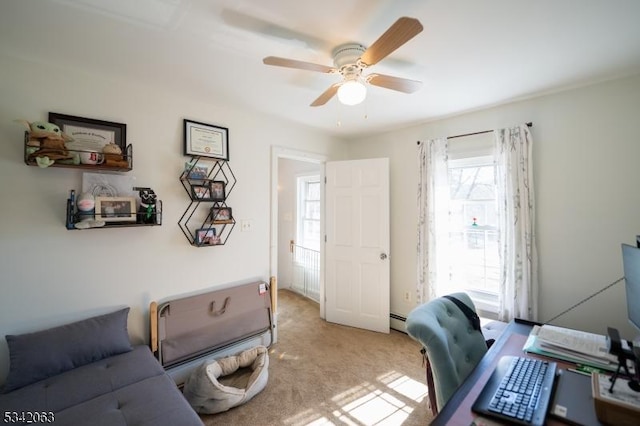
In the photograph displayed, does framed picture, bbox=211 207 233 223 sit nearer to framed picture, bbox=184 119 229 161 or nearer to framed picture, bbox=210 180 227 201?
framed picture, bbox=210 180 227 201

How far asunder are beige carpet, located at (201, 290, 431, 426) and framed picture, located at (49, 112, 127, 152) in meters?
2.10

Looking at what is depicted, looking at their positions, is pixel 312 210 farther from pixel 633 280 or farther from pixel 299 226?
pixel 633 280

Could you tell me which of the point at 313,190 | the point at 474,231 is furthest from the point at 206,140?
the point at 474,231

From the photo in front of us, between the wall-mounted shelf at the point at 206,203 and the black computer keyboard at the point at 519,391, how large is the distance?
216cm

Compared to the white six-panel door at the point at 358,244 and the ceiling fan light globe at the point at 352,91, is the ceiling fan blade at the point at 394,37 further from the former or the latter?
the white six-panel door at the point at 358,244

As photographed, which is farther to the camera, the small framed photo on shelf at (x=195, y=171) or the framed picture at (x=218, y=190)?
the framed picture at (x=218, y=190)

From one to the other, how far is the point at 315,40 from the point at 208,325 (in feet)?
7.59

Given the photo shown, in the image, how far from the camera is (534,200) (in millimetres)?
2303

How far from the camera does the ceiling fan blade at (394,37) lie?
1.08 metres

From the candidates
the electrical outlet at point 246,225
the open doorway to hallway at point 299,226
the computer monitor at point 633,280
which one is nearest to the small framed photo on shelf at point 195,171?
the electrical outlet at point 246,225

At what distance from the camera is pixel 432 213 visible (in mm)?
2869

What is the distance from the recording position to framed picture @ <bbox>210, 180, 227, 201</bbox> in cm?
242

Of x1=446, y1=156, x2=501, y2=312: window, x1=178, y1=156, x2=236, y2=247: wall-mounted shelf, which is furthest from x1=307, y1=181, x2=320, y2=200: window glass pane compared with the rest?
x1=446, y1=156, x2=501, y2=312: window

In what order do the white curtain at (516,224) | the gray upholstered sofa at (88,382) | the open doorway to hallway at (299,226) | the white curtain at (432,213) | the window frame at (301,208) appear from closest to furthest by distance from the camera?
1. the gray upholstered sofa at (88,382)
2. the white curtain at (516,224)
3. the white curtain at (432,213)
4. the open doorway to hallway at (299,226)
5. the window frame at (301,208)
